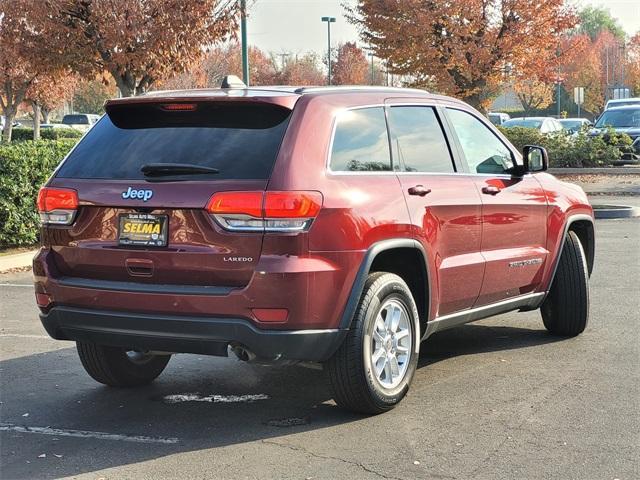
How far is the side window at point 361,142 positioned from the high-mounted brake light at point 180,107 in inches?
32.1

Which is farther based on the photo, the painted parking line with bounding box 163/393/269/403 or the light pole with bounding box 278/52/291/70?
the light pole with bounding box 278/52/291/70

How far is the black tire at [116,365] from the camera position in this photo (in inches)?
231

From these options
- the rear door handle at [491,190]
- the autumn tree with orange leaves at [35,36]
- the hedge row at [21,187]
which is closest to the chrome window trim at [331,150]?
the rear door handle at [491,190]

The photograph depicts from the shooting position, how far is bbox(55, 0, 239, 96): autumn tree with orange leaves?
49.9 ft

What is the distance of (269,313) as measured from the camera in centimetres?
469

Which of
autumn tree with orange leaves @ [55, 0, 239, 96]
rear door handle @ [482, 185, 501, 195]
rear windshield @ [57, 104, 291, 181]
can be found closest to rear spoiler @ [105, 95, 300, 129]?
rear windshield @ [57, 104, 291, 181]

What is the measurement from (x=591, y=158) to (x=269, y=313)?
876 inches

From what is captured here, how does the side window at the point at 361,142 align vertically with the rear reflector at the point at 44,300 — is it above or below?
above

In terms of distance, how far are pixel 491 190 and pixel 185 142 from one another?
2326 millimetres

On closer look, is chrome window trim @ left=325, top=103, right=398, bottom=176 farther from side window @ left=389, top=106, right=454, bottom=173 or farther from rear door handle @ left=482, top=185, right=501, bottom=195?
rear door handle @ left=482, top=185, right=501, bottom=195

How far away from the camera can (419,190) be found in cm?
561

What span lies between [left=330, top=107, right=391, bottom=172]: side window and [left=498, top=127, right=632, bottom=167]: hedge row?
2068 centimetres

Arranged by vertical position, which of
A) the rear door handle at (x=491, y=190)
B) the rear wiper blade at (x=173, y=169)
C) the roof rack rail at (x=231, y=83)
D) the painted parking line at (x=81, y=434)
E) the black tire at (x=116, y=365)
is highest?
the roof rack rail at (x=231, y=83)

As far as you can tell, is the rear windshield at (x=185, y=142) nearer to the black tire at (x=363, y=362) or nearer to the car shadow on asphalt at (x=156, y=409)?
the black tire at (x=363, y=362)
